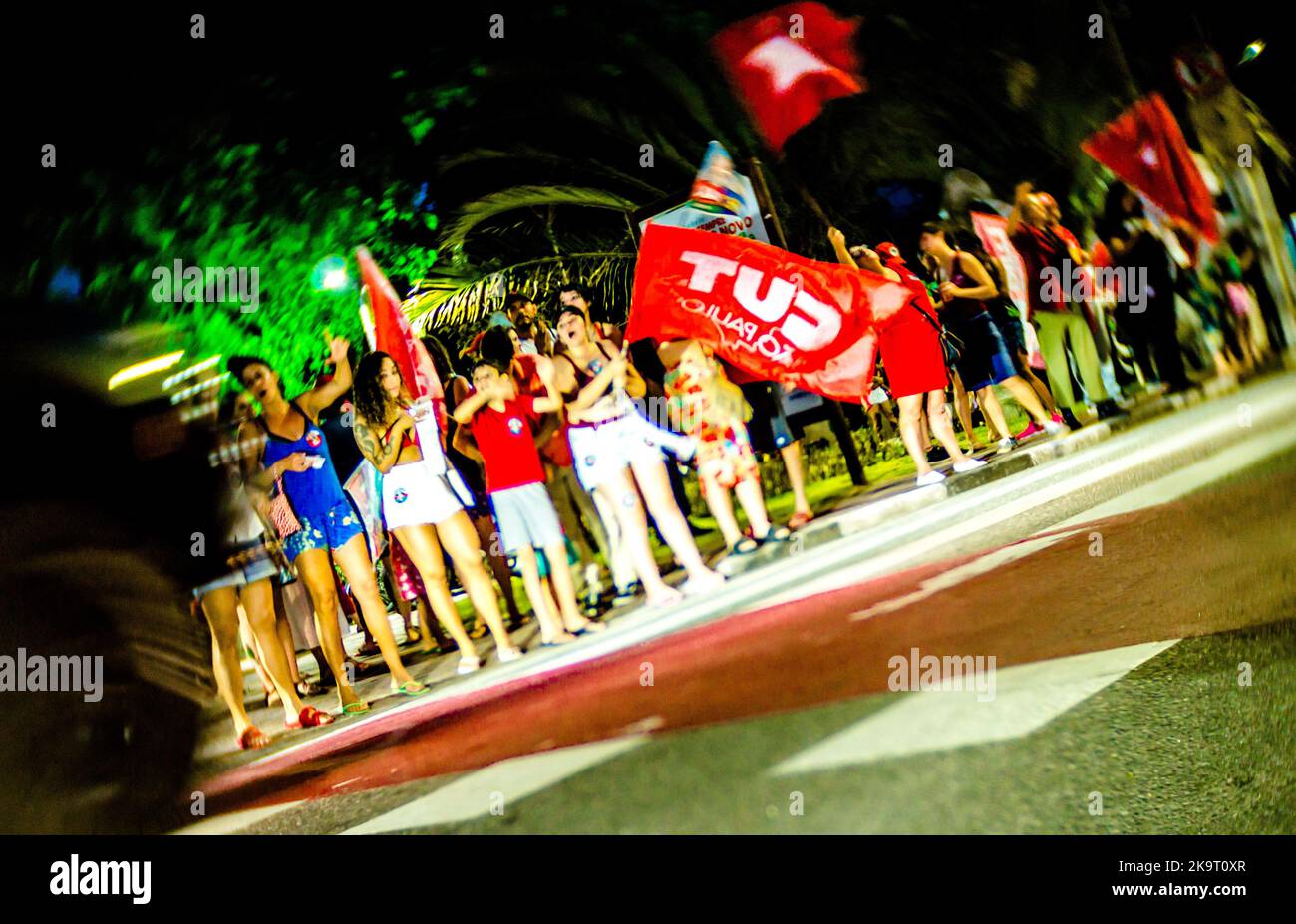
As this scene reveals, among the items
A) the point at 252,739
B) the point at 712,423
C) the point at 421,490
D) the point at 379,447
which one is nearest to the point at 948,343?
the point at 712,423

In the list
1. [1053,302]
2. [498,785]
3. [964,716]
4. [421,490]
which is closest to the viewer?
[964,716]

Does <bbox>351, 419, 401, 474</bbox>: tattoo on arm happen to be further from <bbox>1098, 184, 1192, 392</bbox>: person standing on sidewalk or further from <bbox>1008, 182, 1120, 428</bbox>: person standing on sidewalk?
<bbox>1098, 184, 1192, 392</bbox>: person standing on sidewalk

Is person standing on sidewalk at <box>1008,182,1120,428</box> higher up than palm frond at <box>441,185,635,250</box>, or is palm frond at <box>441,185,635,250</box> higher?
palm frond at <box>441,185,635,250</box>

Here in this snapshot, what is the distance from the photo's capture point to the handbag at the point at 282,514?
3754 mm

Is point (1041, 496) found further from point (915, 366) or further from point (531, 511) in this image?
point (531, 511)

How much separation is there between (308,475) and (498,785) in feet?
5.25

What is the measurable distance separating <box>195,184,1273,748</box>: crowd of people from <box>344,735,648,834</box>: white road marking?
0.46m

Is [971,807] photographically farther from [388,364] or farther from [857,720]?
[388,364]

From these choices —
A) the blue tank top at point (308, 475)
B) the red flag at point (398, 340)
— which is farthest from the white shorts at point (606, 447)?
the blue tank top at point (308, 475)

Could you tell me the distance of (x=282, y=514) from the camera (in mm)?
3768

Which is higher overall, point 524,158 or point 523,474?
point 524,158

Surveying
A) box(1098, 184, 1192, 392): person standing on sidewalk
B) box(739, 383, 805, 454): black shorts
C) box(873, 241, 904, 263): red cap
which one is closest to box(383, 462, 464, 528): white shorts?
box(739, 383, 805, 454): black shorts

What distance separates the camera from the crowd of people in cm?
373
